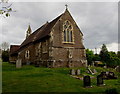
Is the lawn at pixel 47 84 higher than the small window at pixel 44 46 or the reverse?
the reverse

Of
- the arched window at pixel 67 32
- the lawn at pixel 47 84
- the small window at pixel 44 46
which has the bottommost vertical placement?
the lawn at pixel 47 84

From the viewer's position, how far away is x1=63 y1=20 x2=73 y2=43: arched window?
86.0ft

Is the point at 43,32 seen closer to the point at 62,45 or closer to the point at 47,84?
the point at 62,45

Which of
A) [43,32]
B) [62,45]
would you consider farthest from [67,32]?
[43,32]

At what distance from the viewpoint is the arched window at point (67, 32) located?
1032 inches

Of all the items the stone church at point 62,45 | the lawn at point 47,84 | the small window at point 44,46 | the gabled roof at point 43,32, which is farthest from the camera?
the gabled roof at point 43,32

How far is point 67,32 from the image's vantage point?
87.0 ft

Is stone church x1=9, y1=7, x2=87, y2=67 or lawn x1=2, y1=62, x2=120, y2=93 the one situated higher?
stone church x1=9, y1=7, x2=87, y2=67

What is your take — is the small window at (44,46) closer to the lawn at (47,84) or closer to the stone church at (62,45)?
the stone church at (62,45)

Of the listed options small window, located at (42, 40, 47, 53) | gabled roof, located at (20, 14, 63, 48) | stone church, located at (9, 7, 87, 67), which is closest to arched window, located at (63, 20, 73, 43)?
stone church, located at (9, 7, 87, 67)

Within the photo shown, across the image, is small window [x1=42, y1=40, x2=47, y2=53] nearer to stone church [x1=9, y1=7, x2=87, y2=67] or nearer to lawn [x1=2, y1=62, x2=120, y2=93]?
stone church [x1=9, y1=7, x2=87, y2=67]

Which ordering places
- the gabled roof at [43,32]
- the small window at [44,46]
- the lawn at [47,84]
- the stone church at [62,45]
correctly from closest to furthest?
1. the lawn at [47,84]
2. the stone church at [62,45]
3. the small window at [44,46]
4. the gabled roof at [43,32]

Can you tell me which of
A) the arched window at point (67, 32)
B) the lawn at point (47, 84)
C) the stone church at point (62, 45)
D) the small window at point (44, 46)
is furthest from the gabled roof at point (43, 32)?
the lawn at point (47, 84)

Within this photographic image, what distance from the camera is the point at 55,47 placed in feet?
80.5
